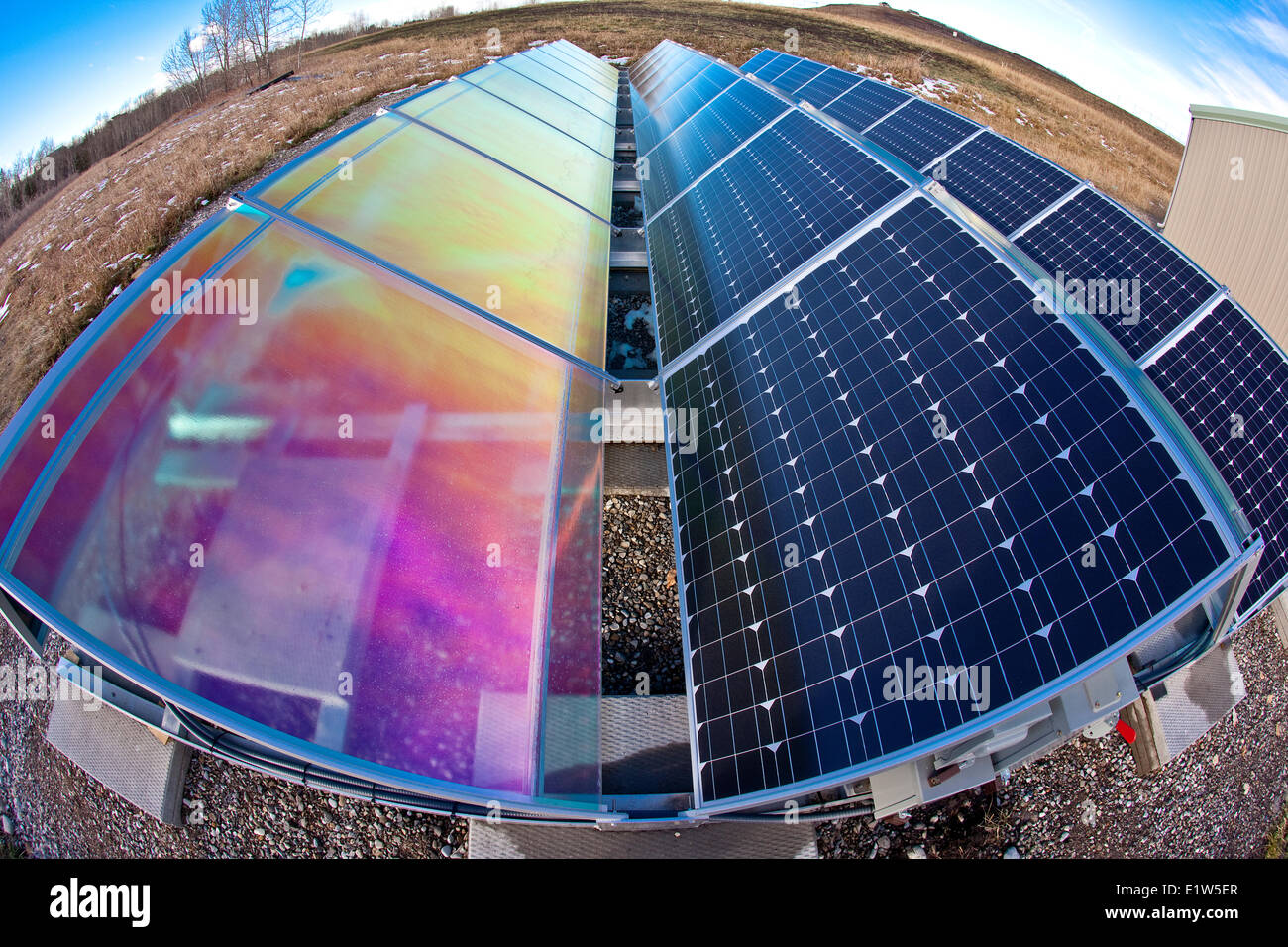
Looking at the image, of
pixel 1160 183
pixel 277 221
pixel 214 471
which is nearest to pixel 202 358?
pixel 214 471

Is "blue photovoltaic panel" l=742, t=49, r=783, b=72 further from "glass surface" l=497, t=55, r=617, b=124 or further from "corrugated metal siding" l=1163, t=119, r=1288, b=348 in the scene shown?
"corrugated metal siding" l=1163, t=119, r=1288, b=348

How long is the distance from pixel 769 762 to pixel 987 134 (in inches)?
Result: 644

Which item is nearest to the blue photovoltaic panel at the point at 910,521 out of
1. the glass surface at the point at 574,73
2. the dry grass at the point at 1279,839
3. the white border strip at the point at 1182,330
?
the white border strip at the point at 1182,330

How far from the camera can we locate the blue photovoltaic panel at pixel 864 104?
16.1 meters

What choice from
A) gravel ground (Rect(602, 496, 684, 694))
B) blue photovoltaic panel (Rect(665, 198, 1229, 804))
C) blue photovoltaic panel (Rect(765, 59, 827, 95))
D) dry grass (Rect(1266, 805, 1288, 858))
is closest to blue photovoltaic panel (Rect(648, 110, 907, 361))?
blue photovoltaic panel (Rect(665, 198, 1229, 804))

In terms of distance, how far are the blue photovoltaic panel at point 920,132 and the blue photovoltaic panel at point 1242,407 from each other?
7461mm

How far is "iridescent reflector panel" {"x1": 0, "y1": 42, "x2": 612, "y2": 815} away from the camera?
4.80 meters

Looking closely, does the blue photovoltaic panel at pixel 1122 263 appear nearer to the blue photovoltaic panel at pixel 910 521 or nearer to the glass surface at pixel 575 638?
the blue photovoltaic panel at pixel 910 521

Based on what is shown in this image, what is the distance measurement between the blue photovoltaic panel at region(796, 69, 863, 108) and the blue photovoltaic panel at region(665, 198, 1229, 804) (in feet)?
45.5

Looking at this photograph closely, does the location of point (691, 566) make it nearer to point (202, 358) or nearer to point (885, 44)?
point (202, 358)

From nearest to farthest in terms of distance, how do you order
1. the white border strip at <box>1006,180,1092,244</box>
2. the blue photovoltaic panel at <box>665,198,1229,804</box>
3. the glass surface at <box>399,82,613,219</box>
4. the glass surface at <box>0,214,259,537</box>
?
1. the blue photovoltaic panel at <box>665,198,1229,804</box>
2. the glass surface at <box>0,214,259,537</box>
3. the white border strip at <box>1006,180,1092,244</box>
4. the glass surface at <box>399,82,613,219</box>

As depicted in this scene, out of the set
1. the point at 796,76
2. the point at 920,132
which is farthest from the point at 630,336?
the point at 796,76

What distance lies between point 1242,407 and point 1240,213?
11319 millimetres

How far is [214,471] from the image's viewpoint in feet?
17.5
